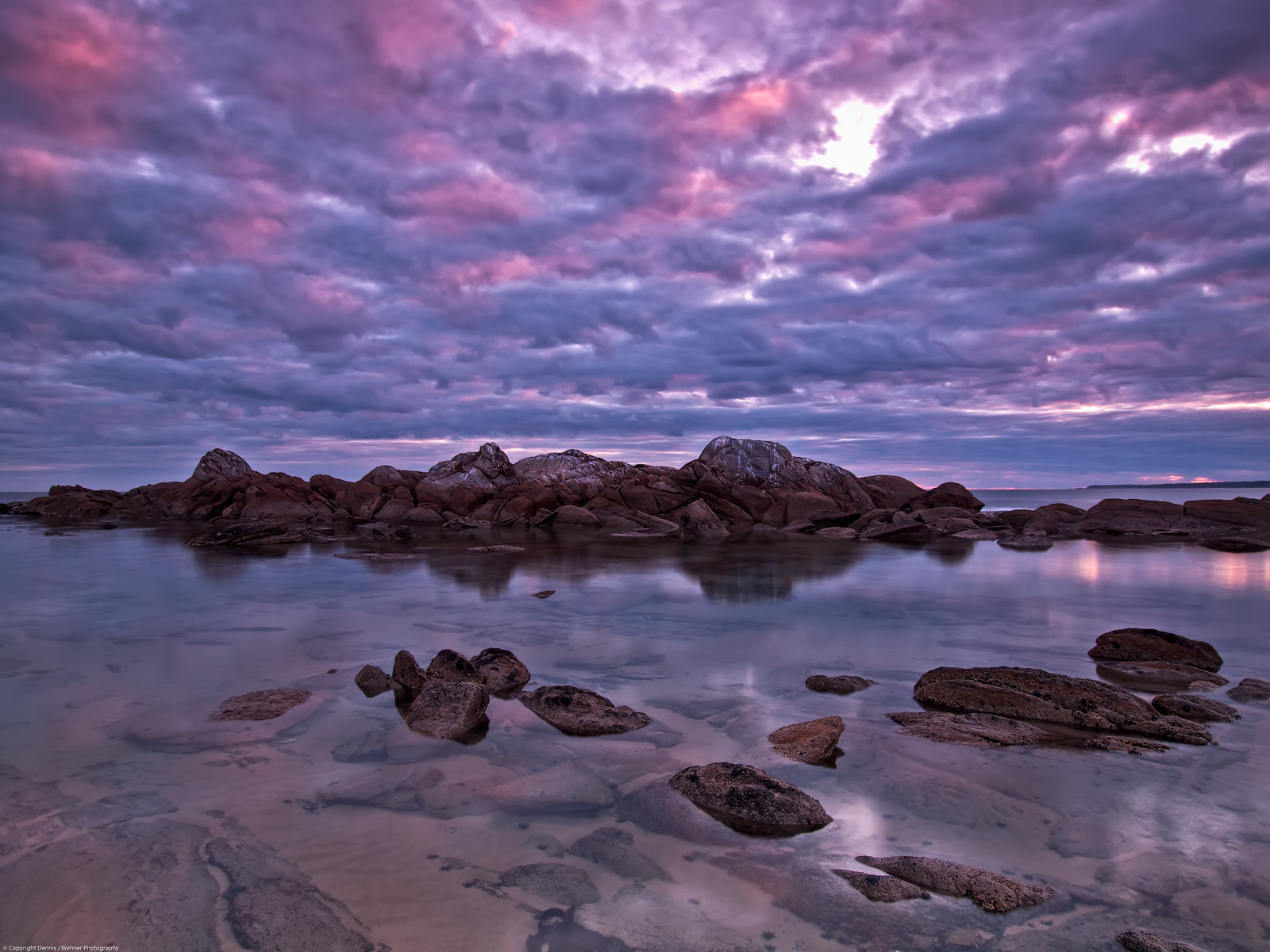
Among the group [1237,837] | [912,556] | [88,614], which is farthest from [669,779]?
[912,556]

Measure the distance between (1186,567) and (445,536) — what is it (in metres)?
25.7

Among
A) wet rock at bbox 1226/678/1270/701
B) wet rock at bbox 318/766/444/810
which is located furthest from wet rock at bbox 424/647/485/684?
wet rock at bbox 1226/678/1270/701

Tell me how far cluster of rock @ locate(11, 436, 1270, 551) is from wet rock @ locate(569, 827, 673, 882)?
24.9 meters

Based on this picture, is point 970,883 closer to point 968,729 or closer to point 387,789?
point 968,729

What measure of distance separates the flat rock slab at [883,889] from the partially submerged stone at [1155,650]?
6.63m

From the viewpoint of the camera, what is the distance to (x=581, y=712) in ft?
19.5

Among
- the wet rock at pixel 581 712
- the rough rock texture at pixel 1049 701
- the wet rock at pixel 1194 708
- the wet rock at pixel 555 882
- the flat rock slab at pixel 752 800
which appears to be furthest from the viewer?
the wet rock at pixel 1194 708

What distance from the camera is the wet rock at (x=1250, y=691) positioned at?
6.68m

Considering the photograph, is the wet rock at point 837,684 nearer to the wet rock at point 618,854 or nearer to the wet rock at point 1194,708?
the wet rock at point 1194,708

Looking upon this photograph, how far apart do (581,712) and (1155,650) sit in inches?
282

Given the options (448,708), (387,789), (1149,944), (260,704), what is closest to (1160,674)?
(1149,944)

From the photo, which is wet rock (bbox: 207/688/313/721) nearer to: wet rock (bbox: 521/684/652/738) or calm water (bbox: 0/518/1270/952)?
calm water (bbox: 0/518/1270/952)

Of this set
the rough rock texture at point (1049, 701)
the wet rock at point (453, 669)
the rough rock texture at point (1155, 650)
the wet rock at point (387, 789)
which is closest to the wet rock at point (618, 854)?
the wet rock at point (387, 789)

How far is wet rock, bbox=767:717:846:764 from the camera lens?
517 cm
